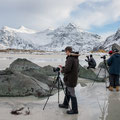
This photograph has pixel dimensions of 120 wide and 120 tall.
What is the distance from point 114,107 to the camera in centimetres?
664

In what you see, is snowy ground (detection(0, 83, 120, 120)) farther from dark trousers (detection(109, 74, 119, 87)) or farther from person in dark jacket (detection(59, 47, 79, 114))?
dark trousers (detection(109, 74, 119, 87))

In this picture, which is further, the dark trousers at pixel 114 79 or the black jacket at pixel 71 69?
the dark trousers at pixel 114 79

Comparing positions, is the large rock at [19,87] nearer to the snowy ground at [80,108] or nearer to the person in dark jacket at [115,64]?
the snowy ground at [80,108]

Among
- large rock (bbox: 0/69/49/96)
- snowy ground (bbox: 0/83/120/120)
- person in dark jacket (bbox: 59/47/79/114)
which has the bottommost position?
snowy ground (bbox: 0/83/120/120)

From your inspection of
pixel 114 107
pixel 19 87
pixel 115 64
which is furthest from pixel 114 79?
pixel 19 87

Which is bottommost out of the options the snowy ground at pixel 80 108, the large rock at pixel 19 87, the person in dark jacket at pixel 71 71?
the snowy ground at pixel 80 108

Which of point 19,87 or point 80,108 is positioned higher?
point 19,87

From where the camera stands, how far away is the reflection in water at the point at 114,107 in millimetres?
5745

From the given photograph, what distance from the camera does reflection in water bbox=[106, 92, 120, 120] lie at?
18.8 ft

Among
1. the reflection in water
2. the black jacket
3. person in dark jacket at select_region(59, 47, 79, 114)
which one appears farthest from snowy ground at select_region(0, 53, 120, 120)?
the black jacket

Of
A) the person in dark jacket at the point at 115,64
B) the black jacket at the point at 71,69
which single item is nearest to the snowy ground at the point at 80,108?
the black jacket at the point at 71,69

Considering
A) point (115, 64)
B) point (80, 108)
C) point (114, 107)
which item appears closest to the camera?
point (80, 108)

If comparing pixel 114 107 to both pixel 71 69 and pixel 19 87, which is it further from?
pixel 19 87

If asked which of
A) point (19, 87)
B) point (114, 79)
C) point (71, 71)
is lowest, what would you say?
point (19, 87)
